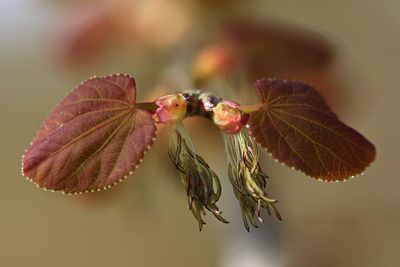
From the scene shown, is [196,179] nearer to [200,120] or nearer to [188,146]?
[188,146]

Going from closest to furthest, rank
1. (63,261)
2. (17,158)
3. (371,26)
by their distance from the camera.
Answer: (63,261) → (17,158) → (371,26)

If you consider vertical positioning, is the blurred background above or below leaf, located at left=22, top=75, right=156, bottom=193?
above

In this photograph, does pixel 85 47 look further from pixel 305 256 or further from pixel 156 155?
pixel 305 256

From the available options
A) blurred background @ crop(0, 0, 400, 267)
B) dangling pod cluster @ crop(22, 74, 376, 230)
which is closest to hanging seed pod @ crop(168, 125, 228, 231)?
dangling pod cluster @ crop(22, 74, 376, 230)

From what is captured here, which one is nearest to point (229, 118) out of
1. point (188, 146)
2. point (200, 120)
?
point (188, 146)

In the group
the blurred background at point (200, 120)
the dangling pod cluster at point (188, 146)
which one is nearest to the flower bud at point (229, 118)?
the dangling pod cluster at point (188, 146)

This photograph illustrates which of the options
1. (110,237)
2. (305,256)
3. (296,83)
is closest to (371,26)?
(110,237)

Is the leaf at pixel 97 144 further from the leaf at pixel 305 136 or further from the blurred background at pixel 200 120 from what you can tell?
the blurred background at pixel 200 120

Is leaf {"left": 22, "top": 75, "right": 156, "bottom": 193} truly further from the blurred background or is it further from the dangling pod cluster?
the blurred background
